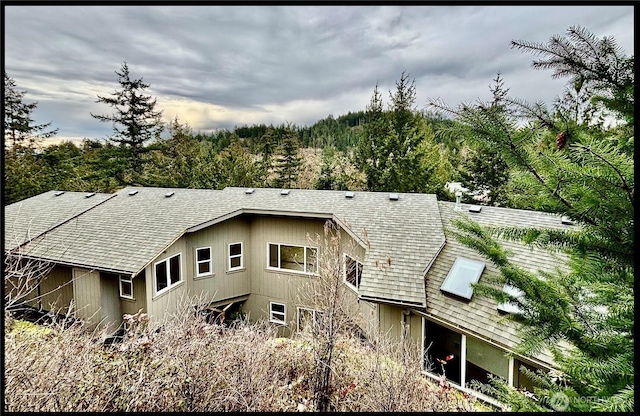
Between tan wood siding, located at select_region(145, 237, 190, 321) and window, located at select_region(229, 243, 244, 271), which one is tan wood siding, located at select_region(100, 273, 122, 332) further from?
window, located at select_region(229, 243, 244, 271)

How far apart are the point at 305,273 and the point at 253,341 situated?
5874 millimetres

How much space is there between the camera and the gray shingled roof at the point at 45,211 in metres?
10.1

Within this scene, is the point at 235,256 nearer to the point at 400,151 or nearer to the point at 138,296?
the point at 138,296

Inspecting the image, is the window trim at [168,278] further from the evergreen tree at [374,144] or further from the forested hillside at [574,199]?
the evergreen tree at [374,144]

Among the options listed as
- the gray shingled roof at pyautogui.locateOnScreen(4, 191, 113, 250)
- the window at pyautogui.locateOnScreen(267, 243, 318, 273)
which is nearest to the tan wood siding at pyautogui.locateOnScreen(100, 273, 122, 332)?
the gray shingled roof at pyautogui.locateOnScreen(4, 191, 113, 250)

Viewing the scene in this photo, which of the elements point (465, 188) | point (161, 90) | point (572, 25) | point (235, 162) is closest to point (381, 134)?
point (465, 188)

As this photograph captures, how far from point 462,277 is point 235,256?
7.33 meters

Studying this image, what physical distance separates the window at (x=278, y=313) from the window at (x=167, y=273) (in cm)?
342

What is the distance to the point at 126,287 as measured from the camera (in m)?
9.03

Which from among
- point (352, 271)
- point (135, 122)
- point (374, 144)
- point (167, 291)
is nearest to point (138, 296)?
point (167, 291)

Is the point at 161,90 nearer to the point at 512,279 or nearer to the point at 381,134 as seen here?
A: the point at 512,279

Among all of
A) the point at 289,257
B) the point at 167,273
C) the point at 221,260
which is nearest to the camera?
the point at 167,273

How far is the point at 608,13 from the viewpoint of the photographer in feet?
5.30

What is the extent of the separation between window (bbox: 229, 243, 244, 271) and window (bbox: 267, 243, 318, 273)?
103 cm
